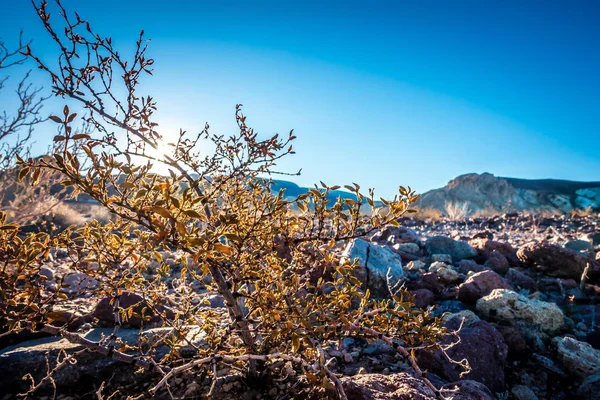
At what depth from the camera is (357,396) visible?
1.77 metres

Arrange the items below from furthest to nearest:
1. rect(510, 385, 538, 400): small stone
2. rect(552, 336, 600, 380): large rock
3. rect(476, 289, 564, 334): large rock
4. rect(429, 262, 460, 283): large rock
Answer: rect(429, 262, 460, 283): large rock → rect(476, 289, 564, 334): large rock → rect(552, 336, 600, 380): large rock → rect(510, 385, 538, 400): small stone

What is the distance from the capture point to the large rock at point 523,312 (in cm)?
340

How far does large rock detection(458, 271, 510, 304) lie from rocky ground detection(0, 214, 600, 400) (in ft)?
0.04

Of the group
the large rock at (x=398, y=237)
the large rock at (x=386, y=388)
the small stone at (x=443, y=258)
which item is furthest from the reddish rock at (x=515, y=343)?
Result: the large rock at (x=398, y=237)

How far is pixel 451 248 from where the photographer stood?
6492mm

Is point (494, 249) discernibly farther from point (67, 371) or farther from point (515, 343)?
point (67, 371)

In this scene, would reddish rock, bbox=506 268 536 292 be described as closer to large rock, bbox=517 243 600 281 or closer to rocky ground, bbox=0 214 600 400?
rocky ground, bbox=0 214 600 400

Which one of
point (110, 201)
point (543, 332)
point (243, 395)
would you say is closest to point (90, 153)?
point (110, 201)

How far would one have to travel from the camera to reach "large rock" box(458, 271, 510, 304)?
3.94 m

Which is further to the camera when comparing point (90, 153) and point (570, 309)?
point (570, 309)

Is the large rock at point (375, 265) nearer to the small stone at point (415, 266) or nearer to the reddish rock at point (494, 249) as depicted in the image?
the small stone at point (415, 266)

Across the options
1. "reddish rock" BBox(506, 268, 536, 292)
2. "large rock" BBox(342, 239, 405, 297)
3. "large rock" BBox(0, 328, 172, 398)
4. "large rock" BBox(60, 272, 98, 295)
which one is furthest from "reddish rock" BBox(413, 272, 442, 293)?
"large rock" BBox(60, 272, 98, 295)

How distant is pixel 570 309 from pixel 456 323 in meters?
1.98

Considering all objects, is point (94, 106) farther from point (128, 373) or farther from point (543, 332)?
point (543, 332)
